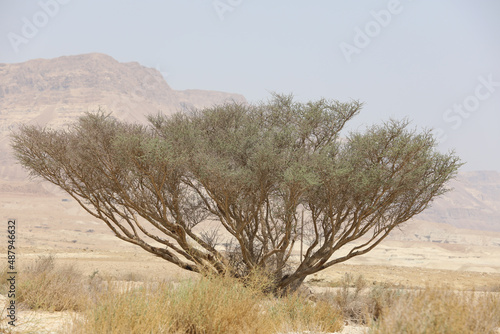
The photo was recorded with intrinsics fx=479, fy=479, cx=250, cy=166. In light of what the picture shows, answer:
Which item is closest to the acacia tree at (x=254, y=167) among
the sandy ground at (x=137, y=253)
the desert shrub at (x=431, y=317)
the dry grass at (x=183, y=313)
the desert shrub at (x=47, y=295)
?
the desert shrub at (x=47, y=295)

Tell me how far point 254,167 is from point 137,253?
3152 cm

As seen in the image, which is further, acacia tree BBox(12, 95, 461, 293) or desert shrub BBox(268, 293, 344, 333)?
acacia tree BBox(12, 95, 461, 293)

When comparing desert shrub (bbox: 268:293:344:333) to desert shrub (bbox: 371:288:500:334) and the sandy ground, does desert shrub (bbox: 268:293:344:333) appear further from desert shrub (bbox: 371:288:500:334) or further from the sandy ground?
the sandy ground

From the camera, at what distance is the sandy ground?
99.3 feet

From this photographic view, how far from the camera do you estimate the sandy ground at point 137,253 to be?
30281 millimetres

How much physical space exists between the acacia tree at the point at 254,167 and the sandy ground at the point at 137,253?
8.82m

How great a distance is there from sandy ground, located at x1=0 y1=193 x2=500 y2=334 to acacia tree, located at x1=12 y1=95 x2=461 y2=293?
882cm

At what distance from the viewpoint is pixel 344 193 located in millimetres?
15828

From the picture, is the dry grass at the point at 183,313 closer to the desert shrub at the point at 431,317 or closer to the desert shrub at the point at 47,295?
the desert shrub at the point at 431,317

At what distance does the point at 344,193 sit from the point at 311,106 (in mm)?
3535

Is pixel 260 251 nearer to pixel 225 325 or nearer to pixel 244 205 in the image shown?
pixel 244 205

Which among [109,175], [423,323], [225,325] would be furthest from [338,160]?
[423,323]

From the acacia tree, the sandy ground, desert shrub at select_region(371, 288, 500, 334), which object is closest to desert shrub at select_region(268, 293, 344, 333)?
desert shrub at select_region(371, 288, 500, 334)

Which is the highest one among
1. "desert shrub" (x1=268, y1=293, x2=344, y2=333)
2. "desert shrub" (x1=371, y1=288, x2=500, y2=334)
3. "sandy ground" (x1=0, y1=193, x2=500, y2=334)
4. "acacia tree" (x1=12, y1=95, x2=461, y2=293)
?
"acacia tree" (x1=12, y1=95, x2=461, y2=293)
